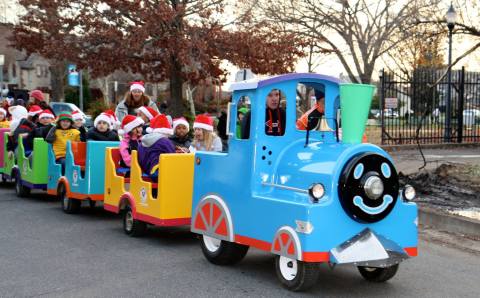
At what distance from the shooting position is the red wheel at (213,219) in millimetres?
6195

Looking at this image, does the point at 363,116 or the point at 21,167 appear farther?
the point at 21,167

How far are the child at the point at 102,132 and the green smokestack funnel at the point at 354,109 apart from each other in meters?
5.09

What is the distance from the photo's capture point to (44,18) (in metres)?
21.0

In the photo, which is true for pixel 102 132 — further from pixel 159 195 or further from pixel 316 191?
pixel 316 191

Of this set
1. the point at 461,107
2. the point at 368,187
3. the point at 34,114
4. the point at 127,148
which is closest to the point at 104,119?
the point at 127,148

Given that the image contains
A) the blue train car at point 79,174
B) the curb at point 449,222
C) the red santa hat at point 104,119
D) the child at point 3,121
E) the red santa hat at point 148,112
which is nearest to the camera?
the curb at point 449,222

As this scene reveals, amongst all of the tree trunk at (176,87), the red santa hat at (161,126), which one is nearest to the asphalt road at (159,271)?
the red santa hat at (161,126)

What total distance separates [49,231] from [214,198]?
2.95 meters

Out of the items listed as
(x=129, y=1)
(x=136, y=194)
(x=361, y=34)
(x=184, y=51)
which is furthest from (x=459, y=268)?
(x=361, y=34)

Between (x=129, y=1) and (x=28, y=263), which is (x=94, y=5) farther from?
(x=28, y=263)

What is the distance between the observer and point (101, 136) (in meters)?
9.84

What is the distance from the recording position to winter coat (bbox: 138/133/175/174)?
7.79 meters

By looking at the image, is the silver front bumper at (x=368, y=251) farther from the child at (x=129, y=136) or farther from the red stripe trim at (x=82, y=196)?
the red stripe trim at (x=82, y=196)

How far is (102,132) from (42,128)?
166cm
